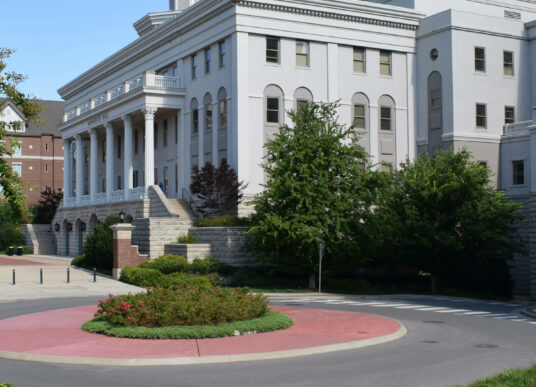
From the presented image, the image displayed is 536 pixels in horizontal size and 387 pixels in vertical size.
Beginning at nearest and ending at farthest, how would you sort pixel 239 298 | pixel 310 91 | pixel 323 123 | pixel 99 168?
pixel 239 298 → pixel 323 123 → pixel 310 91 → pixel 99 168

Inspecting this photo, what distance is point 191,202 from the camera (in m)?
→ 47.8

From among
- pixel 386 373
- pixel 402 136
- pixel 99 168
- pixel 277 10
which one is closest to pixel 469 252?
pixel 402 136

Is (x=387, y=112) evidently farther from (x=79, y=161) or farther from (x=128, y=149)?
(x=79, y=161)

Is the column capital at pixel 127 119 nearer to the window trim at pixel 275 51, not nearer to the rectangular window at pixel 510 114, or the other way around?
the window trim at pixel 275 51

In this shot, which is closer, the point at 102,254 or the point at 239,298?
the point at 239,298

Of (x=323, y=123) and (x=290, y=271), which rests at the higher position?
(x=323, y=123)

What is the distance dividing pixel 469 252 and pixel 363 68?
16.7 m

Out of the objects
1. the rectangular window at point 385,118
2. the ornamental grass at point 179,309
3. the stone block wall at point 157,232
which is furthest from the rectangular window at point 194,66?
the ornamental grass at point 179,309

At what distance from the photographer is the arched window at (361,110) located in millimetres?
A: 49375

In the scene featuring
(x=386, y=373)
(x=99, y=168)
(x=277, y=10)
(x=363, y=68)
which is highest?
(x=277, y=10)

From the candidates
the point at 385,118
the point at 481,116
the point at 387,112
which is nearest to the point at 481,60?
the point at 481,116

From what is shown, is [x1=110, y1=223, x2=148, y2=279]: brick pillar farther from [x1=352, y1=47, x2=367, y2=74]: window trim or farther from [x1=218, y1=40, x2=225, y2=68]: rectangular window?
[x1=352, y1=47, x2=367, y2=74]: window trim

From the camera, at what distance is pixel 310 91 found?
47.7 metres

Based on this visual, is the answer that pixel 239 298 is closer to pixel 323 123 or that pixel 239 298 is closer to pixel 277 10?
pixel 323 123
